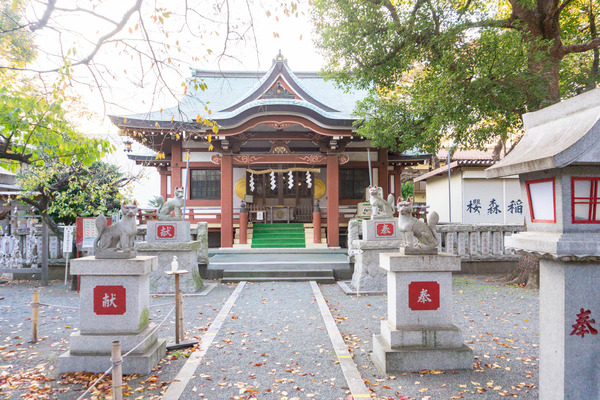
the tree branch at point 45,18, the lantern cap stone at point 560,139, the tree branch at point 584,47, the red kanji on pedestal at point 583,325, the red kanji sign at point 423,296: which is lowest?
the red kanji sign at point 423,296

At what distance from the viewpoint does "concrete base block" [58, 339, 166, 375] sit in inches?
164

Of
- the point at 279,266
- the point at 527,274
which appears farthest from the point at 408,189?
the point at 279,266

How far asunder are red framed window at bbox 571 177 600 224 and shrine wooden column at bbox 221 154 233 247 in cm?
1148

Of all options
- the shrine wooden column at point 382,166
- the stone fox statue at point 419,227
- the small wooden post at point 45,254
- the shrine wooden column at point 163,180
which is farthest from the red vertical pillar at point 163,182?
the stone fox statue at point 419,227

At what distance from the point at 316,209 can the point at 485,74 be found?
318 inches

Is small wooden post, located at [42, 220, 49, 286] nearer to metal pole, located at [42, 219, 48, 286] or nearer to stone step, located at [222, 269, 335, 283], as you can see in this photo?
metal pole, located at [42, 219, 48, 286]

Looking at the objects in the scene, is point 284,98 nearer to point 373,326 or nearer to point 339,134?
point 339,134

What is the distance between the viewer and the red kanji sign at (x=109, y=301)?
432 cm

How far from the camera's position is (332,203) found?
13.3 m

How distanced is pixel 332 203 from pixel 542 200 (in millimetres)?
10379

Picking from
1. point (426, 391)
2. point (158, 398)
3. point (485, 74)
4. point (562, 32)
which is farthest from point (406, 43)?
point (158, 398)

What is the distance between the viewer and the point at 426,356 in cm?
415

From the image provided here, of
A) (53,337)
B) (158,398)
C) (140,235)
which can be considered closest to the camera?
(158,398)

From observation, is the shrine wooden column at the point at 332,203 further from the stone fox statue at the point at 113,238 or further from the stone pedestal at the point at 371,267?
the stone fox statue at the point at 113,238
